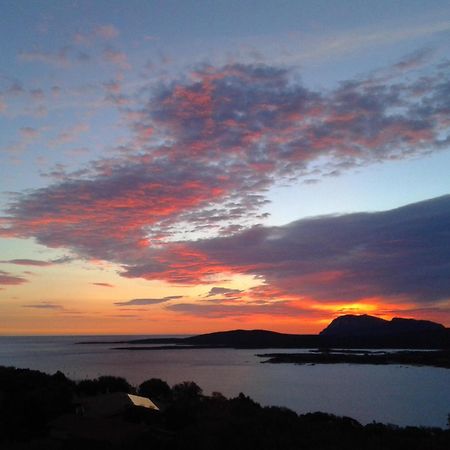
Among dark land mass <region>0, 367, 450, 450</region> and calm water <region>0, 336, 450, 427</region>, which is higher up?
dark land mass <region>0, 367, 450, 450</region>

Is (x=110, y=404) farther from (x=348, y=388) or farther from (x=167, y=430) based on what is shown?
(x=348, y=388)

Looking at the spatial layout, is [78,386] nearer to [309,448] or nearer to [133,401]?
[133,401]

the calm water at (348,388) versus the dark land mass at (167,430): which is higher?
the dark land mass at (167,430)

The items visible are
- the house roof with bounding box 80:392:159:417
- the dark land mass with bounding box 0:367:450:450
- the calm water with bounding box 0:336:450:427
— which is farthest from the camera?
the calm water with bounding box 0:336:450:427

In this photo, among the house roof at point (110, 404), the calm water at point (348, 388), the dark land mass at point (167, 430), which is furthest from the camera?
the calm water at point (348, 388)

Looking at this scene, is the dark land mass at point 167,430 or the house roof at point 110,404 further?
the house roof at point 110,404

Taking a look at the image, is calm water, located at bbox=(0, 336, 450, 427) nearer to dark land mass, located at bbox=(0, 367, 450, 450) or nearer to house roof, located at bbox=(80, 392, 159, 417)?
dark land mass, located at bbox=(0, 367, 450, 450)

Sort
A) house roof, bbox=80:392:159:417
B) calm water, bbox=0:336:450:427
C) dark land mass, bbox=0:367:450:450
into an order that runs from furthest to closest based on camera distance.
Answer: calm water, bbox=0:336:450:427 → house roof, bbox=80:392:159:417 → dark land mass, bbox=0:367:450:450

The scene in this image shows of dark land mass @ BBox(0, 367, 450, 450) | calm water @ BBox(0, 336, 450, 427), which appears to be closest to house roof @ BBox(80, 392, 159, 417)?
dark land mass @ BBox(0, 367, 450, 450)

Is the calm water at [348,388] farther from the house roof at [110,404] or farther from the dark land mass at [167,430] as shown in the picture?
the house roof at [110,404]

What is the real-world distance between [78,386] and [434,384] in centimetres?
4694

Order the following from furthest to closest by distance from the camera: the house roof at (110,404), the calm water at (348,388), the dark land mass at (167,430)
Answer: the calm water at (348,388)
the house roof at (110,404)
the dark land mass at (167,430)

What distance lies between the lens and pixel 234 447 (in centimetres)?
1866

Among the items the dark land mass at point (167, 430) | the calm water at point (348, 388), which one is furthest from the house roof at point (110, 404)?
the calm water at point (348, 388)
